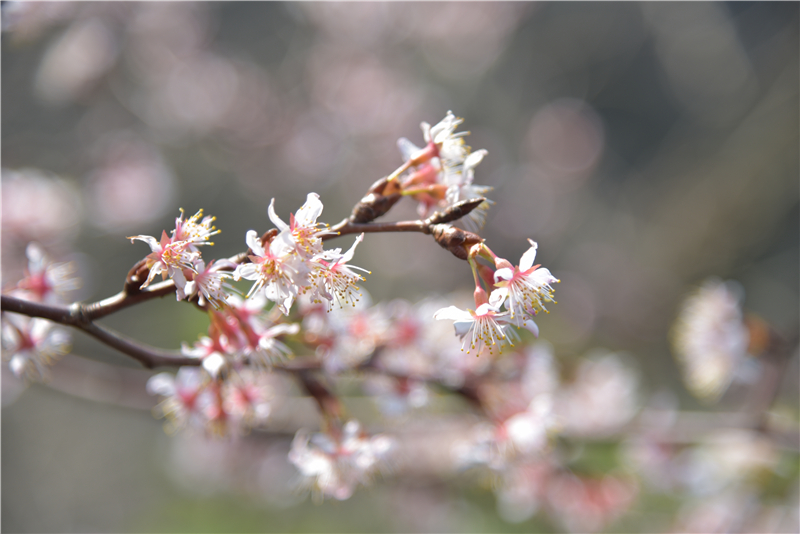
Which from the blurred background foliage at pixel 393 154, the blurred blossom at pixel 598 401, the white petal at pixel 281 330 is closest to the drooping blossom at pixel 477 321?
the white petal at pixel 281 330

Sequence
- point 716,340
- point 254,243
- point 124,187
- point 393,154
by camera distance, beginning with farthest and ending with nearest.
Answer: point 393,154, point 124,187, point 716,340, point 254,243

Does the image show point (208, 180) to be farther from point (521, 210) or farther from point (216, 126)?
point (521, 210)

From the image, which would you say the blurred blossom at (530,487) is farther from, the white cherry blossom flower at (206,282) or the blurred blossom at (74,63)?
the blurred blossom at (74,63)

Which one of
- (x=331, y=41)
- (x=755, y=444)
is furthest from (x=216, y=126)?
(x=755, y=444)

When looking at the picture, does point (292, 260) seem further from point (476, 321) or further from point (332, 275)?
point (476, 321)

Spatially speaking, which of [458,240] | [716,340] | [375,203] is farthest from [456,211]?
[716,340]

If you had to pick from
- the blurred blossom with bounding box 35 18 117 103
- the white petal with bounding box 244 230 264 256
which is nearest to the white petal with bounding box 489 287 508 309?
the white petal with bounding box 244 230 264 256

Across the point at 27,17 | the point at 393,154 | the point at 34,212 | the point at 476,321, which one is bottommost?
the point at 476,321
